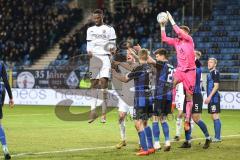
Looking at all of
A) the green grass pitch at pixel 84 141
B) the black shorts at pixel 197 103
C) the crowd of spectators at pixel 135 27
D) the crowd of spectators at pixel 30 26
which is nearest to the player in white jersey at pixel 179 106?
the green grass pitch at pixel 84 141

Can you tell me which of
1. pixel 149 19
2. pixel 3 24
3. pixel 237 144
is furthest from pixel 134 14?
pixel 237 144

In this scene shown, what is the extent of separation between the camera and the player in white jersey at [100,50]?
47.0ft

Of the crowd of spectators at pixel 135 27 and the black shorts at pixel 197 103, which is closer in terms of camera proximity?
the black shorts at pixel 197 103

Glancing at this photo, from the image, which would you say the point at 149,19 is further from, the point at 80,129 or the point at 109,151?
the point at 109,151

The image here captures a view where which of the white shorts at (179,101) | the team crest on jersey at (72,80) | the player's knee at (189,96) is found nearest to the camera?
the player's knee at (189,96)

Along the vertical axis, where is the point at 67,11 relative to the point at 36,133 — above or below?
above

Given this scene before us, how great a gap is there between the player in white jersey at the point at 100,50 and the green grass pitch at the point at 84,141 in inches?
42.4

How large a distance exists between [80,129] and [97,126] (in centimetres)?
108

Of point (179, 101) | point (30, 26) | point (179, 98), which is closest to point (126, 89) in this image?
point (179, 101)

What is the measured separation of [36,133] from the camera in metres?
16.1

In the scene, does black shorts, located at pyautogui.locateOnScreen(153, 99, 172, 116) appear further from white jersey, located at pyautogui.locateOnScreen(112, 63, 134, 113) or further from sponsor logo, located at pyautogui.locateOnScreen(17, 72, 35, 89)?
sponsor logo, located at pyautogui.locateOnScreen(17, 72, 35, 89)

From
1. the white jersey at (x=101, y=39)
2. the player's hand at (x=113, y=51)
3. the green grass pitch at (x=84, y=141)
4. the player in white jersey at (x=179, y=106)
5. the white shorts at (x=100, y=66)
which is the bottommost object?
the green grass pitch at (x=84, y=141)

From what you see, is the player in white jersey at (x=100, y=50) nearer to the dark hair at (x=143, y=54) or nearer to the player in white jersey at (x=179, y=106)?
the player in white jersey at (x=179, y=106)

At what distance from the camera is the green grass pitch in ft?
38.0
